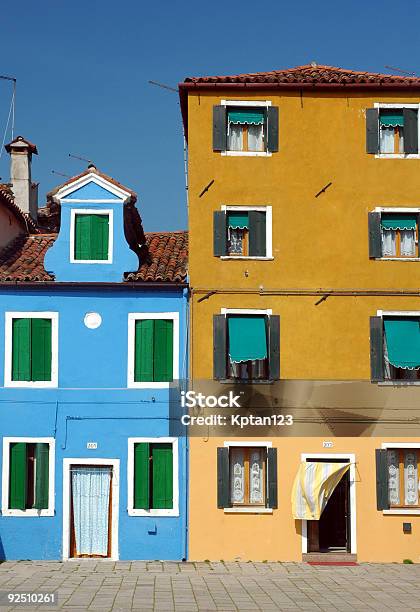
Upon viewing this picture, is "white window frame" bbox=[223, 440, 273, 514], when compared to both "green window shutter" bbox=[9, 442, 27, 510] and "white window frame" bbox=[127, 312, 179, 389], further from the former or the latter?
"green window shutter" bbox=[9, 442, 27, 510]

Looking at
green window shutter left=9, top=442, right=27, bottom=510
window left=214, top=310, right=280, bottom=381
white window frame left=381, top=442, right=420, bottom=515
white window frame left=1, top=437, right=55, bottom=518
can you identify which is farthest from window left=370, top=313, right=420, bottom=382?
green window shutter left=9, top=442, right=27, bottom=510

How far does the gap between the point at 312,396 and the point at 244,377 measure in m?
1.84

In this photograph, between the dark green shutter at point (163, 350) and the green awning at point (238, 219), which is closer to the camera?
the dark green shutter at point (163, 350)

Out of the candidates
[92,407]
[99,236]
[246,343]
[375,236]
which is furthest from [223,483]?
[375,236]

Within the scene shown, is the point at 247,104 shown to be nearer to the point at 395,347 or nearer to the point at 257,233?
the point at 257,233

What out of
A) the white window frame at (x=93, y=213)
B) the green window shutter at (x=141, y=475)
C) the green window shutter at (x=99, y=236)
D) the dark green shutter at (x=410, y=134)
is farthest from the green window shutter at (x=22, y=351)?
the dark green shutter at (x=410, y=134)

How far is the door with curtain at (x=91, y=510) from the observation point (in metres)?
22.5

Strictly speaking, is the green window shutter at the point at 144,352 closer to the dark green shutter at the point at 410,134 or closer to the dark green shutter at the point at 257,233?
the dark green shutter at the point at 257,233

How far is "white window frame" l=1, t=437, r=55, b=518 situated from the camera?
73.6 ft

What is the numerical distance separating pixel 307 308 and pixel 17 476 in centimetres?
868

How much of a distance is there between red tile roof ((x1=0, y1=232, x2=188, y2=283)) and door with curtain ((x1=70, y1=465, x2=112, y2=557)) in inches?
200

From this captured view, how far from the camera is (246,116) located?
78.6ft

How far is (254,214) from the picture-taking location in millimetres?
23688

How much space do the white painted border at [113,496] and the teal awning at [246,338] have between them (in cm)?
417
